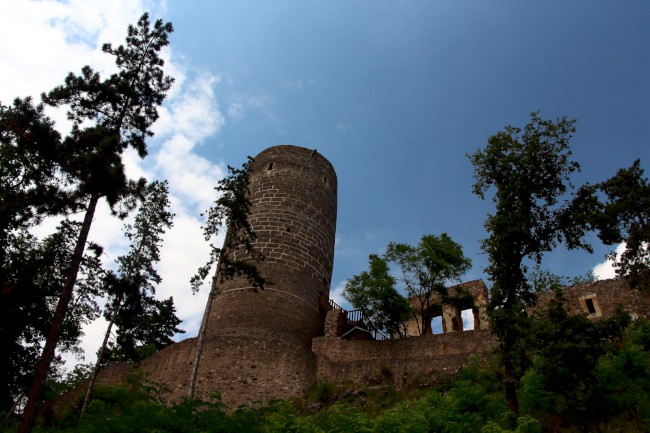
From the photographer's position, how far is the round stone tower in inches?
754

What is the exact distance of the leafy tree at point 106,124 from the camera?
45.1ft

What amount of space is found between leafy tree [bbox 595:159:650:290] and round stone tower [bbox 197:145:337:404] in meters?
12.0

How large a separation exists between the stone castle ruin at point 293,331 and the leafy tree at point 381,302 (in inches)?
26.2

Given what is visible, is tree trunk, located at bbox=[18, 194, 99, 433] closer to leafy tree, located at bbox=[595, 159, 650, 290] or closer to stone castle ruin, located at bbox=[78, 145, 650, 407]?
stone castle ruin, located at bbox=[78, 145, 650, 407]

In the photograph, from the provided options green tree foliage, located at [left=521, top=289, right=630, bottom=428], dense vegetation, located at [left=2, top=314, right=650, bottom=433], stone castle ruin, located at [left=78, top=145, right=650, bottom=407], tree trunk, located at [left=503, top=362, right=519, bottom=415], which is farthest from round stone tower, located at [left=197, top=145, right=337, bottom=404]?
green tree foliage, located at [left=521, top=289, right=630, bottom=428]

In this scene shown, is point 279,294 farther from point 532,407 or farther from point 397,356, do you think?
point 532,407

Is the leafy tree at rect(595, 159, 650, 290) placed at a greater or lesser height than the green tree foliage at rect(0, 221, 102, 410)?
greater

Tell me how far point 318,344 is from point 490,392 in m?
7.94

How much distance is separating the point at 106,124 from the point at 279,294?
972cm

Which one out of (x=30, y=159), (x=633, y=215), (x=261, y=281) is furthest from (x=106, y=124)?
(x=633, y=215)

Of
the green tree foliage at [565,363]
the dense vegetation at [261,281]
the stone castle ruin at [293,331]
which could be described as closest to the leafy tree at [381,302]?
the stone castle ruin at [293,331]

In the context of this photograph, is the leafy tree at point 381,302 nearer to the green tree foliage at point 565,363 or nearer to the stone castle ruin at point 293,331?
the stone castle ruin at point 293,331

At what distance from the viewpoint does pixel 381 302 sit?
955 inches

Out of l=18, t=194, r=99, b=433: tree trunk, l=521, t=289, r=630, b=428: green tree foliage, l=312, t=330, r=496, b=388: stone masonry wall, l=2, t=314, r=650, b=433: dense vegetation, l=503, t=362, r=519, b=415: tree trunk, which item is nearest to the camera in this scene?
l=2, t=314, r=650, b=433: dense vegetation
